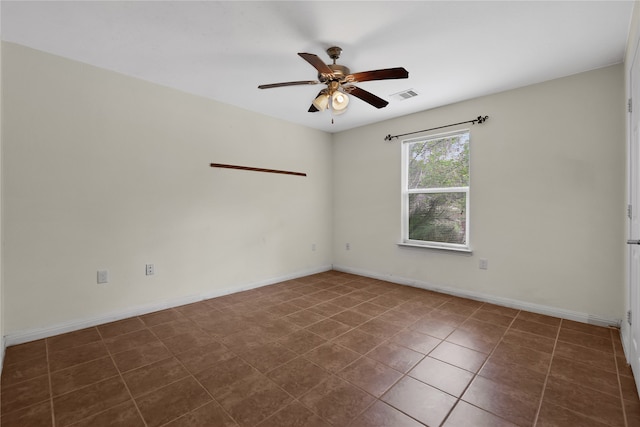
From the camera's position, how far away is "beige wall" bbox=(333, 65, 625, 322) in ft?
8.66

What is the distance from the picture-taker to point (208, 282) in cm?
350

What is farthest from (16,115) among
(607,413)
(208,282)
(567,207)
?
(567,207)

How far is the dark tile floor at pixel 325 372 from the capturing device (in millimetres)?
1541

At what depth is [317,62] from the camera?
204cm

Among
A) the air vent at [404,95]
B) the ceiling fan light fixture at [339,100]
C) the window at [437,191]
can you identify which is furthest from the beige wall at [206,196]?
the ceiling fan light fixture at [339,100]

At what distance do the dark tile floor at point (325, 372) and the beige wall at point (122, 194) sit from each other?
470 millimetres

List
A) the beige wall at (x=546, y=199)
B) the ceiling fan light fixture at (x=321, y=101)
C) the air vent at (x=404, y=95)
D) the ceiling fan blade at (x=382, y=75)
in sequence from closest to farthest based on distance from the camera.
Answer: the ceiling fan blade at (x=382, y=75) < the ceiling fan light fixture at (x=321, y=101) < the beige wall at (x=546, y=199) < the air vent at (x=404, y=95)

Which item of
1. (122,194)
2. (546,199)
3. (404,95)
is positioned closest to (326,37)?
(404,95)

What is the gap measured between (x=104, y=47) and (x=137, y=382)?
258 centimetres

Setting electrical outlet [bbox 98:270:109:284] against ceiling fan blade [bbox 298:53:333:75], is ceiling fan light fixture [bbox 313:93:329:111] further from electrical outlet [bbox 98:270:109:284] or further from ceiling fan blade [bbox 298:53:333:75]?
electrical outlet [bbox 98:270:109:284]

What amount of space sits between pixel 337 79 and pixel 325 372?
7.18 feet

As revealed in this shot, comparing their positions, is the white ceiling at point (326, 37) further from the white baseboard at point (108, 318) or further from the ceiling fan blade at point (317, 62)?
the white baseboard at point (108, 318)

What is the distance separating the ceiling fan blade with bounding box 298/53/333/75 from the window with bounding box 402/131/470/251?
2207 mm

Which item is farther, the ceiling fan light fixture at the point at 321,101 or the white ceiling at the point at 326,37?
the ceiling fan light fixture at the point at 321,101
